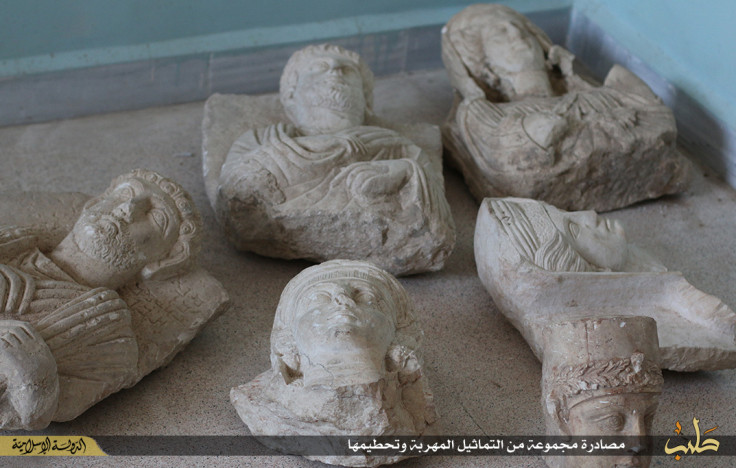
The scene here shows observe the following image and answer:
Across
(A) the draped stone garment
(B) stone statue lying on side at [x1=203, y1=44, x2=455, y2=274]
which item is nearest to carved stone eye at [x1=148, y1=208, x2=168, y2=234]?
(A) the draped stone garment

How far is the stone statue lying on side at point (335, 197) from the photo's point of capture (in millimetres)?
3770

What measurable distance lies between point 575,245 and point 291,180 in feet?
4.20

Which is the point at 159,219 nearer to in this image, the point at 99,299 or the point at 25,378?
the point at 99,299

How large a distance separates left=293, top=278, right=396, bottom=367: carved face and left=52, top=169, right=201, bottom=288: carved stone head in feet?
2.29

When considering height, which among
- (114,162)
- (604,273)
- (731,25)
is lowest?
(114,162)

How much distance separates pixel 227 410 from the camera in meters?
3.25

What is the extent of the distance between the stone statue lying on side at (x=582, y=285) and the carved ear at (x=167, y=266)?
1.28m

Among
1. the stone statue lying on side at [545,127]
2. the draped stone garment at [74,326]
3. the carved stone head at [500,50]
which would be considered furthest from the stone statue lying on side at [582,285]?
the draped stone garment at [74,326]

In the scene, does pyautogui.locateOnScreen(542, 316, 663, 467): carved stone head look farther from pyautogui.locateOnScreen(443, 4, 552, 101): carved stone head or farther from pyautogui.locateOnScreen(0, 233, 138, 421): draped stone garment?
pyautogui.locateOnScreen(443, 4, 552, 101): carved stone head

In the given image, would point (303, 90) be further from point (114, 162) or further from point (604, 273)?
point (604, 273)

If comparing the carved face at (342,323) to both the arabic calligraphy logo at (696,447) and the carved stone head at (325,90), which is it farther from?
the carved stone head at (325,90)

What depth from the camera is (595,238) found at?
3.62 meters

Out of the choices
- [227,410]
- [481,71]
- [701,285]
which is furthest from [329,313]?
[481,71]

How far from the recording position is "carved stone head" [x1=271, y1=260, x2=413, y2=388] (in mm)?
2770
